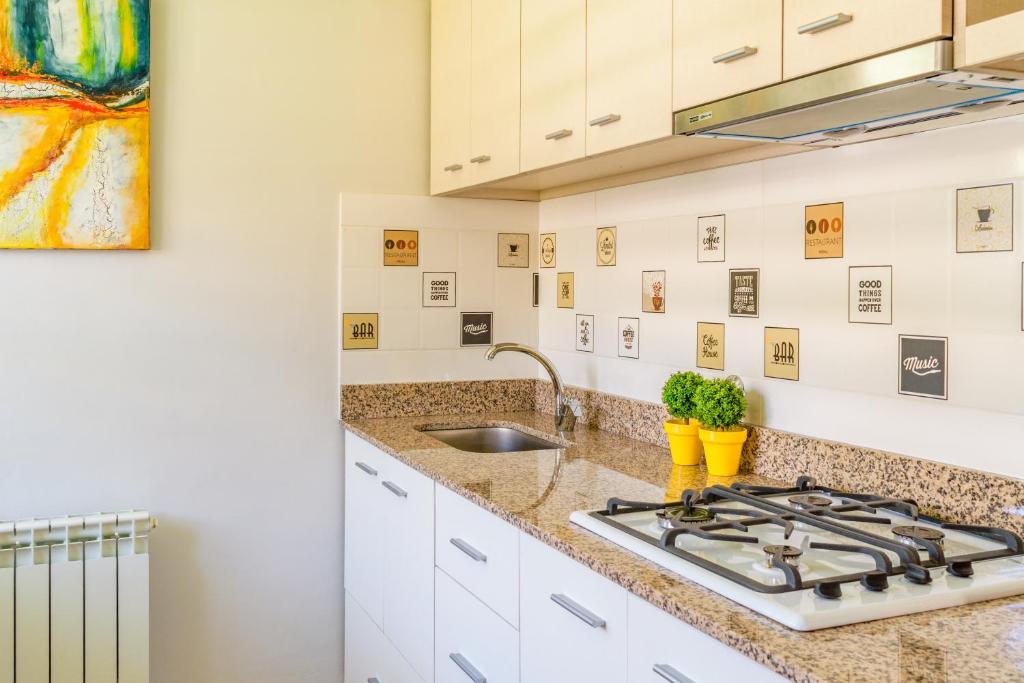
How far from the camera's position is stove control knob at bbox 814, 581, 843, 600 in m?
1.19

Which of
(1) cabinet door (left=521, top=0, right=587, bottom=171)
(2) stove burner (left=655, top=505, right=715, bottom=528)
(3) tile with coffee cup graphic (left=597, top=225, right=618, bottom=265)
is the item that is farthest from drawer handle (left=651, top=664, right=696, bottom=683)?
(3) tile with coffee cup graphic (left=597, top=225, right=618, bottom=265)

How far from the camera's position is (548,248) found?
10.1 feet

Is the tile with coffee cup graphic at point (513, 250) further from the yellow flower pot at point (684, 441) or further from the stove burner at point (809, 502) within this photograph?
the stove burner at point (809, 502)

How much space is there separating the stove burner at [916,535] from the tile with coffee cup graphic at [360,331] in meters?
1.82

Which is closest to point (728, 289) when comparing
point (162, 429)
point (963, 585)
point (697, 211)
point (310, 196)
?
point (697, 211)

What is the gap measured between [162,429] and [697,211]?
166 cm

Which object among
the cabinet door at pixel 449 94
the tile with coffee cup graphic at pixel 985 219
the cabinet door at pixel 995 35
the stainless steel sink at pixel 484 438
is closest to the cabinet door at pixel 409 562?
the stainless steel sink at pixel 484 438

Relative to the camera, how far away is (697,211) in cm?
232

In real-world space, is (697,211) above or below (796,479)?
above

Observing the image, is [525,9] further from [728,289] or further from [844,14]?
[844,14]

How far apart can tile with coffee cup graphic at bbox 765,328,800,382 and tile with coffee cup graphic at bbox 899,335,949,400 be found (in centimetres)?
29

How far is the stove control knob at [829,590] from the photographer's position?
119 cm

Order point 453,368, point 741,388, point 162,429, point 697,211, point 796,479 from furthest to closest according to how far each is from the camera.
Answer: point 453,368 → point 162,429 → point 697,211 → point 741,388 → point 796,479

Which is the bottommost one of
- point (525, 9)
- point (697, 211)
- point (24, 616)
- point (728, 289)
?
point (24, 616)
